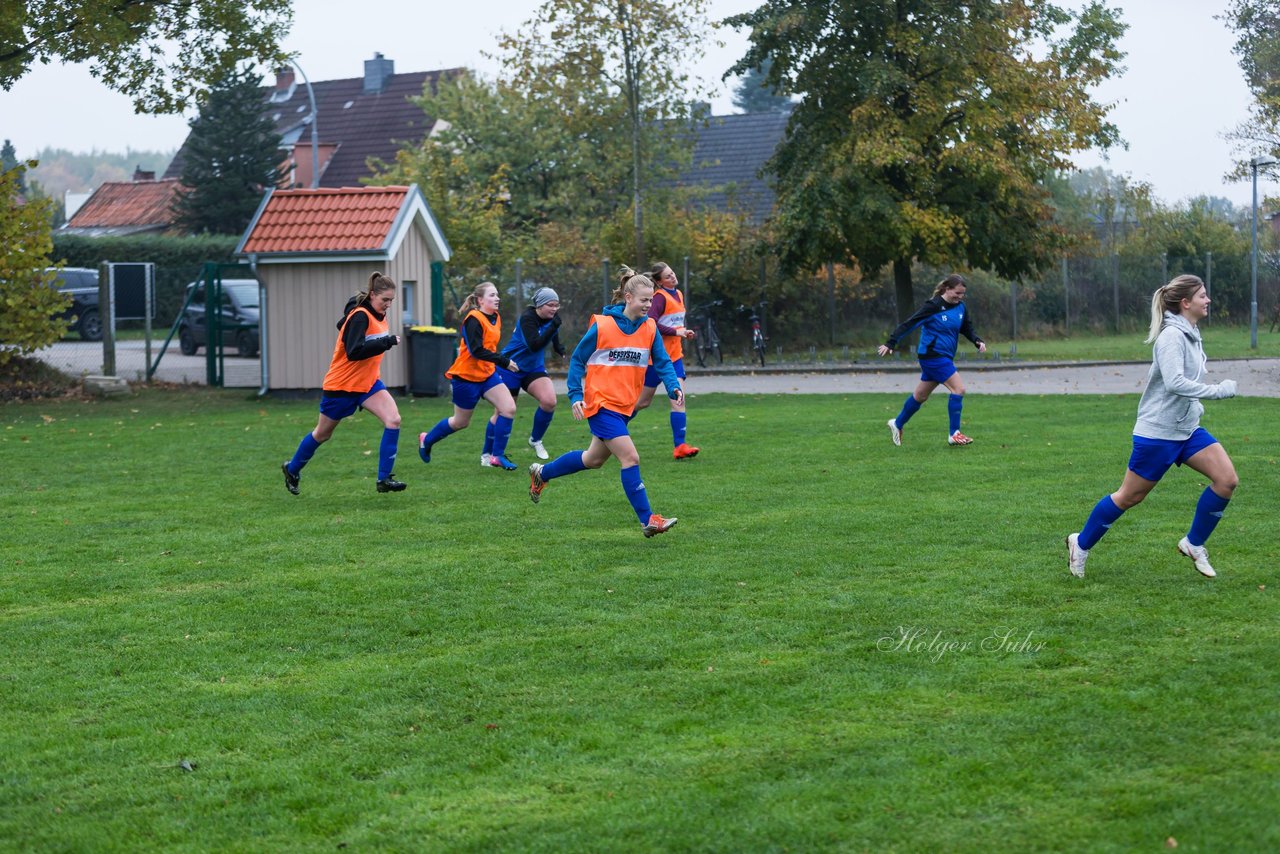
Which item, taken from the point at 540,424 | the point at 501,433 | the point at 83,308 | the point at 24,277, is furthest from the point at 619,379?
the point at 83,308

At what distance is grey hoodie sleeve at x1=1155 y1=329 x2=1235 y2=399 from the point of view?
7.80 meters

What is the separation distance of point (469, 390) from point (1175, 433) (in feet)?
25.1

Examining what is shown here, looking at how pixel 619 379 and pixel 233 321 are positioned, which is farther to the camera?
pixel 233 321

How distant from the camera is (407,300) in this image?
946 inches

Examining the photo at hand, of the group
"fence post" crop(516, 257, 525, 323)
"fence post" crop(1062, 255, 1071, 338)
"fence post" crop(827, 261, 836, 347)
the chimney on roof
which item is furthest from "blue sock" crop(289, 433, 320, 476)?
the chimney on roof

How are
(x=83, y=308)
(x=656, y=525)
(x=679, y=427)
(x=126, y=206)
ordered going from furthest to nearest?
(x=126, y=206), (x=83, y=308), (x=679, y=427), (x=656, y=525)

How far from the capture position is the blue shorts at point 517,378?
48.3 feet

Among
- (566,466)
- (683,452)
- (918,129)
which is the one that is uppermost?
(918,129)

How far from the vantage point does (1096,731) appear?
5430 mm

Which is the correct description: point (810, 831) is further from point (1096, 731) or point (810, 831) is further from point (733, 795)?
point (1096, 731)

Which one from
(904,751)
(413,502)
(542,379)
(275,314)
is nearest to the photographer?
(904,751)

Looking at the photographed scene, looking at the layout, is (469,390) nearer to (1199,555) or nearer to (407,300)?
(1199,555)

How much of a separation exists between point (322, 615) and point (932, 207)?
25.1 m

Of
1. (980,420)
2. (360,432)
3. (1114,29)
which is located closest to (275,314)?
(360,432)
